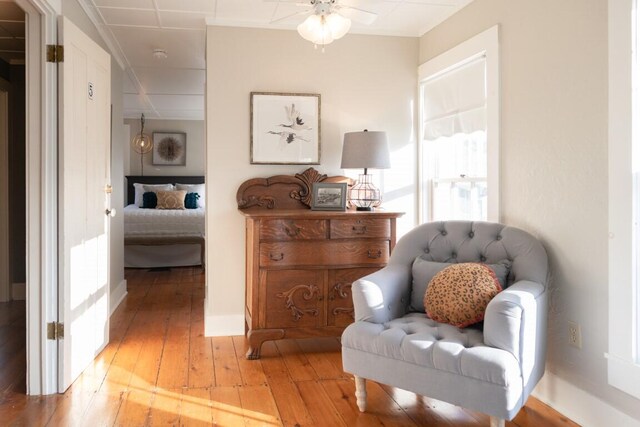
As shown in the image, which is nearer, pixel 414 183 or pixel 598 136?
pixel 598 136

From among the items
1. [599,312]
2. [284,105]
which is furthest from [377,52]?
[599,312]

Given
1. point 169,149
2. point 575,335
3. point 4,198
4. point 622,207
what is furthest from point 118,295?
point 169,149

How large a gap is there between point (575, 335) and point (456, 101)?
1.84 m

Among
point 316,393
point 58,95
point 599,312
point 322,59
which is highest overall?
point 322,59

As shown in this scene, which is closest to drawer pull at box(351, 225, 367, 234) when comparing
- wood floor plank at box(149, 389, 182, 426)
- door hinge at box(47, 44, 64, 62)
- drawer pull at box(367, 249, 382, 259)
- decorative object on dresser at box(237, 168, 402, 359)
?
decorative object on dresser at box(237, 168, 402, 359)

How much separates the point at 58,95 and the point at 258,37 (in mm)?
1631

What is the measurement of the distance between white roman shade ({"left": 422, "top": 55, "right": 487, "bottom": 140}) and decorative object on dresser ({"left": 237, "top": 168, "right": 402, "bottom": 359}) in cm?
80

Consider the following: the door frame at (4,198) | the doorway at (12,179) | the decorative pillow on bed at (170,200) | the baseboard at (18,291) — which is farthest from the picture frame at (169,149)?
the baseboard at (18,291)

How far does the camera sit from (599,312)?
2436 millimetres

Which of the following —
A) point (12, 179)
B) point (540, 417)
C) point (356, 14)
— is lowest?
point (540, 417)

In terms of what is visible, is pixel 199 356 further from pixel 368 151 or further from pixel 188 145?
pixel 188 145

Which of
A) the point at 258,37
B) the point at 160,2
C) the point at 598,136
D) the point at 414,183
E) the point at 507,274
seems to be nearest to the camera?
the point at 598,136

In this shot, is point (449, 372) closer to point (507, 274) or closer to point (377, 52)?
point (507, 274)

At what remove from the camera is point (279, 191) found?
4.06 metres
